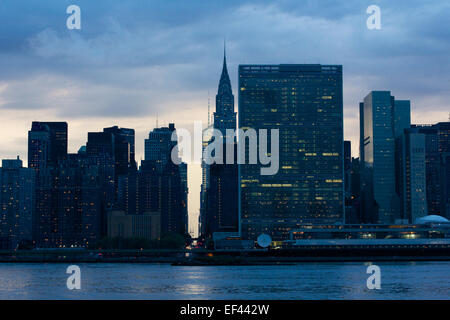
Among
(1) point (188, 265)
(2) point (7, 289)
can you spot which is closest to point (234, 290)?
(2) point (7, 289)
